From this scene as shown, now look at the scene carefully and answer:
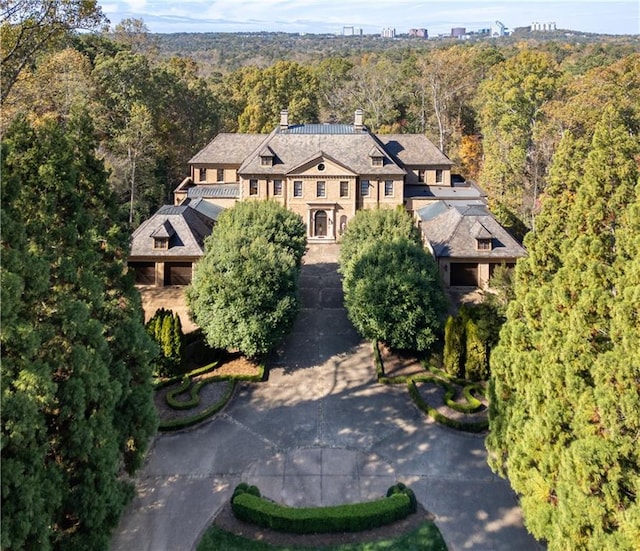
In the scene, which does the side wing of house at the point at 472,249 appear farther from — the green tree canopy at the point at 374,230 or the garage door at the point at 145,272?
the garage door at the point at 145,272

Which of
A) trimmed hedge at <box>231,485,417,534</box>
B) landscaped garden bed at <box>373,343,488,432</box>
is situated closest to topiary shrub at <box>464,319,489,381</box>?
landscaped garden bed at <box>373,343,488,432</box>

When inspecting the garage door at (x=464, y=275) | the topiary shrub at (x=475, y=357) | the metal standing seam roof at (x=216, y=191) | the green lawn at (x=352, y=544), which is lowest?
the green lawn at (x=352, y=544)

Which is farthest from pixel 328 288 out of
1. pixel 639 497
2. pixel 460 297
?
pixel 639 497

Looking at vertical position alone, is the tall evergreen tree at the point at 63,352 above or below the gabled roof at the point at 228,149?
below

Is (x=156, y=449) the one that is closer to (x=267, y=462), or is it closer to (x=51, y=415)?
(x=267, y=462)

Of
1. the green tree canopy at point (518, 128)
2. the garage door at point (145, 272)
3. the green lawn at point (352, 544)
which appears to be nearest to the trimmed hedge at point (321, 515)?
the green lawn at point (352, 544)

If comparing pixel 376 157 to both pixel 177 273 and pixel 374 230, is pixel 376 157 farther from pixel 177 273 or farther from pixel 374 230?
pixel 177 273

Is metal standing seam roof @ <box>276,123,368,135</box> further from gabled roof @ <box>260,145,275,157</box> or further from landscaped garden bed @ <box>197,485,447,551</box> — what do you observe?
landscaped garden bed @ <box>197,485,447,551</box>
